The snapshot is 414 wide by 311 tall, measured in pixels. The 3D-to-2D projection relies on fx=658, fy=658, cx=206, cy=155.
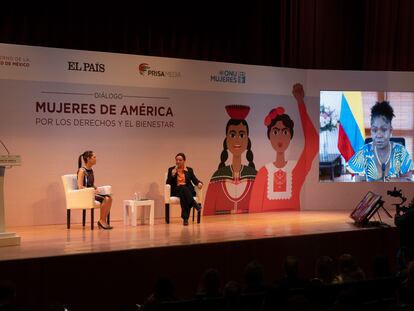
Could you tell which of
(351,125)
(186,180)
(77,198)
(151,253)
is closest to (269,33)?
(351,125)

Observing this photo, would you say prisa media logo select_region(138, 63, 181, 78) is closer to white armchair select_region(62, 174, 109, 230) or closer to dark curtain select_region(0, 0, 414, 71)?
dark curtain select_region(0, 0, 414, 71)

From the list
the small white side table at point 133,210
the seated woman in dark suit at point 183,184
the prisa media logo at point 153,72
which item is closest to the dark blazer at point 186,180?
the seated woman in dark suit at point 183,184

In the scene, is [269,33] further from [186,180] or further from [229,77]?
[186,180]

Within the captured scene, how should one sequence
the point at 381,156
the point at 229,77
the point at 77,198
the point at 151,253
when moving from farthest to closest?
the point at 381,156 → the point at 229,77 → the point at 77,198 → the point at 151,253

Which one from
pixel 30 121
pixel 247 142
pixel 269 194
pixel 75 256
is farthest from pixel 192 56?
pixel 75 256

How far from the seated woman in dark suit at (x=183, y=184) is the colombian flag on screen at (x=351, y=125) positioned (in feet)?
10.2

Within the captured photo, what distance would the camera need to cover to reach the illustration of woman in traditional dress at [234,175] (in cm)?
1024

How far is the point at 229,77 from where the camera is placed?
404 inches

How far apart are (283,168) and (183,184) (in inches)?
94.7

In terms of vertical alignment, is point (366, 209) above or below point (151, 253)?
above

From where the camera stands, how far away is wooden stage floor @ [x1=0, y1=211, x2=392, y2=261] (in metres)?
6.58

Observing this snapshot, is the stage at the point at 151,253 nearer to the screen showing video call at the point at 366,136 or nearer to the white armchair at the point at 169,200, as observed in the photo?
the white armchair at the point at 169,200

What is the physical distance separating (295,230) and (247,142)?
2718mm

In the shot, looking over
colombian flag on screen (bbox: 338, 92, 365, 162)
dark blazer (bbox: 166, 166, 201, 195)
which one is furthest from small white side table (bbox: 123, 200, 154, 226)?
colombian flag on screen (bbox: 338, 92, 365, 162)
